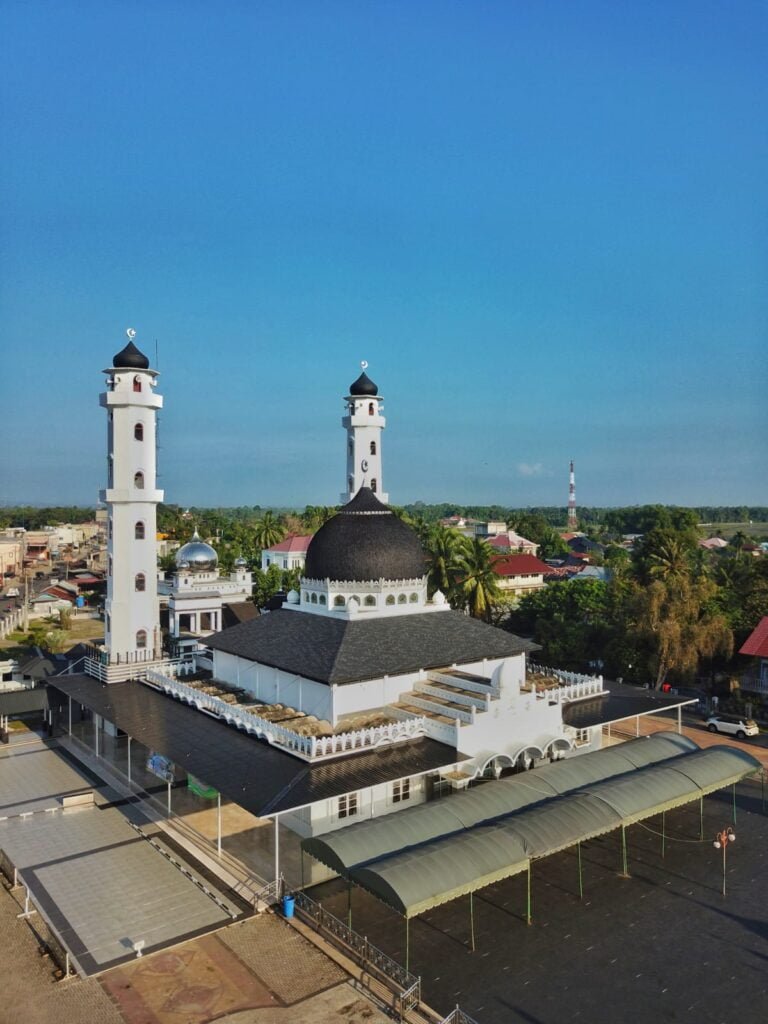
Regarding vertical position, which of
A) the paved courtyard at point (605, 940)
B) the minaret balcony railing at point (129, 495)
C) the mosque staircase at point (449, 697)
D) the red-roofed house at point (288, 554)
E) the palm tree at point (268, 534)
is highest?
the minaret balcony railing at point (129, 495)

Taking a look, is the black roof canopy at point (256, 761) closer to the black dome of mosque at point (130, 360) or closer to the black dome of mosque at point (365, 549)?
the black dome of mosque at point (365, 549)

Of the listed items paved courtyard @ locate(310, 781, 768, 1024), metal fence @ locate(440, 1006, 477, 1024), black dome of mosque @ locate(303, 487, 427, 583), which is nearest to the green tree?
black dome of mosque @ locate(303, 487, 427, 583)

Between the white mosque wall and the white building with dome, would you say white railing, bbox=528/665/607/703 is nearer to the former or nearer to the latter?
the white mosque wall

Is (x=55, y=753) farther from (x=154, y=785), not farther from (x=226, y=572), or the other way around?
(x=226, y=572)

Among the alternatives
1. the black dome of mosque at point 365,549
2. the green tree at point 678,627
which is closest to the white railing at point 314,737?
the black dome of mosque at point 365,549

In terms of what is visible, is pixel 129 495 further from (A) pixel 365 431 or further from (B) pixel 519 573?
(B) pixel 519 573

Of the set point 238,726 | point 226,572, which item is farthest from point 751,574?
point 226,572
